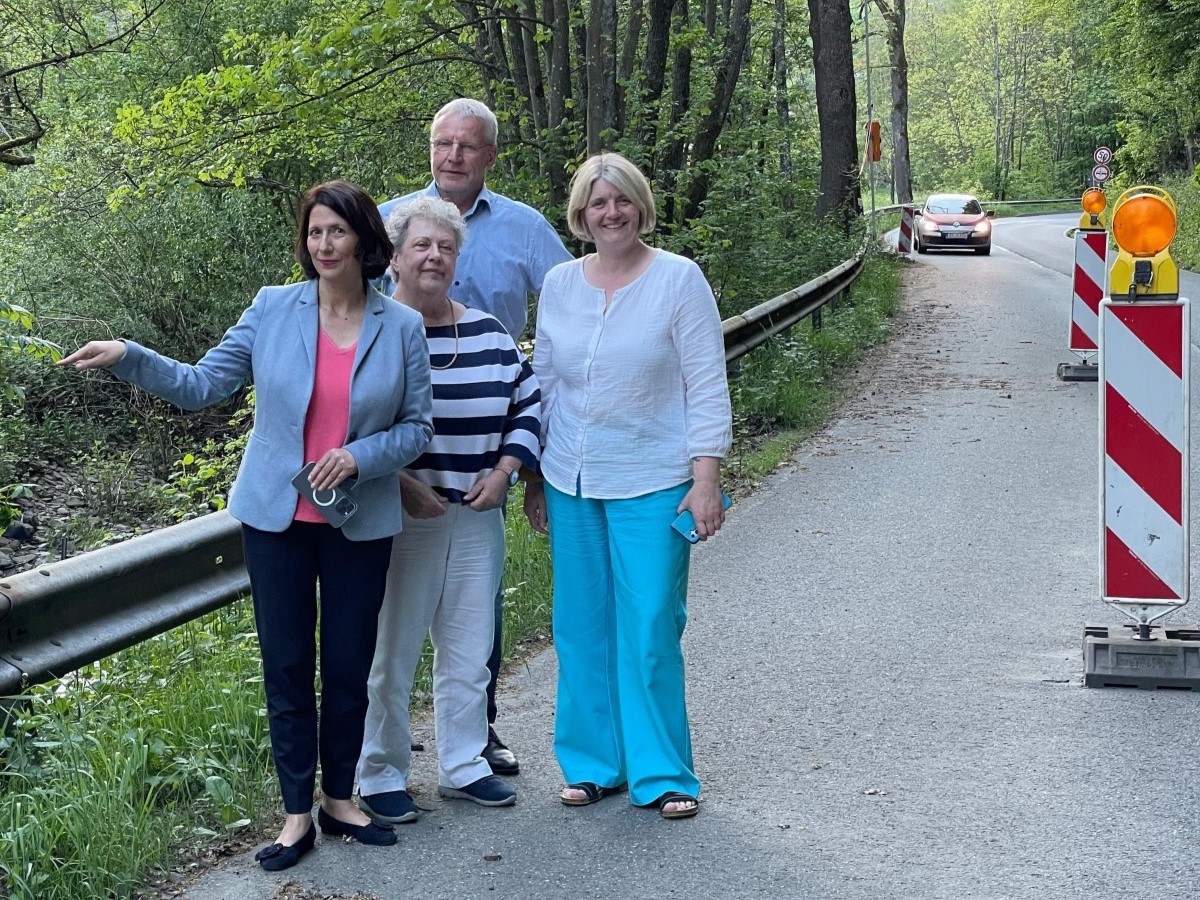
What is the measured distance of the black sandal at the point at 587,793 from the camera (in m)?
4.49

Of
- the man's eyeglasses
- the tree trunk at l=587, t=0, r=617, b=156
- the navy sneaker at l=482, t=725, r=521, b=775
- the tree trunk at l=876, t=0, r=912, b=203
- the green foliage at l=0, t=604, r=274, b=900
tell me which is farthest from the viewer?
the tree trunk at l=876, t=0, r=912, b=203

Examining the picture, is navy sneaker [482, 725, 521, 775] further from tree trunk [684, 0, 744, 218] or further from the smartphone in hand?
tree trunk [684, 0, 744, 218]

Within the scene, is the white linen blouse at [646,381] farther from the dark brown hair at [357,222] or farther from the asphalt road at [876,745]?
the asphalt road at [876,745]

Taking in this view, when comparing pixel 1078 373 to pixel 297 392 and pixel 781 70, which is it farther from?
pixel 781 70

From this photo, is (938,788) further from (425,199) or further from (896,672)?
(425,199)

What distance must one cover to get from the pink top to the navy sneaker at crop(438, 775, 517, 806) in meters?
1.03

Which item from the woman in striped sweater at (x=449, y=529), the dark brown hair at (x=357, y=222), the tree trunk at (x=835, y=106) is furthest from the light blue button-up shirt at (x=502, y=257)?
the tree trunk at (x=835, y=106)

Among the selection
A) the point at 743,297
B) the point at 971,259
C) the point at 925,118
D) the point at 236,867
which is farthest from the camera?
the point at 925,118

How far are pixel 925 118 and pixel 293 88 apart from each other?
10462 cm

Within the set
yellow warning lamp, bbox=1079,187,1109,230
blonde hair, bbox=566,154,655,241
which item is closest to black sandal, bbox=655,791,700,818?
blonde hair, bbox=566,154,655,241

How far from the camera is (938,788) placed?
14.8ft

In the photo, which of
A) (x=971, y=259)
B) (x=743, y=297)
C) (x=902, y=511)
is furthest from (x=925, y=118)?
(x=902, y=511)

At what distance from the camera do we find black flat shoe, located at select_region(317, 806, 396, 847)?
4.16 m

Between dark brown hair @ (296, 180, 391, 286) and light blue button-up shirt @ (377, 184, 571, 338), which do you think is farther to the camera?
light blue button-up shirt @ (377, 184, 571, 338)
